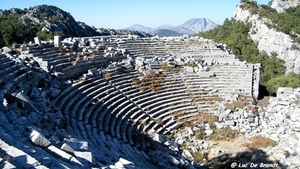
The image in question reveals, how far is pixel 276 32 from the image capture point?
44.5 m

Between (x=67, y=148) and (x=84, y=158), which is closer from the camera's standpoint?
(x=84, y=158)

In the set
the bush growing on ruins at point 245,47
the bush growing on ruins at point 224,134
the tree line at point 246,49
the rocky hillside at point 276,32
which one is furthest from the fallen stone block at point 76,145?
the rocky hillside at point 276,32

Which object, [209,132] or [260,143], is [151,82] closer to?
[209,132]

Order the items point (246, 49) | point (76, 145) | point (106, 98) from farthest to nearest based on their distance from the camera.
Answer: point (246, 49) < point (106, 98) < point (76, 145)

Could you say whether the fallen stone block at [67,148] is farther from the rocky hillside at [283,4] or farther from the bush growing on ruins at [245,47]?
the rocky hillside at [283,4]

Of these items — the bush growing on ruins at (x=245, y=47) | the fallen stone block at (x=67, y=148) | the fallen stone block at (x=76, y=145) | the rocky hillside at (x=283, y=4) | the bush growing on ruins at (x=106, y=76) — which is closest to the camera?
the fallen stone block at (x=67, y=148)

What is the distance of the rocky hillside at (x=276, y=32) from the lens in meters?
40.8

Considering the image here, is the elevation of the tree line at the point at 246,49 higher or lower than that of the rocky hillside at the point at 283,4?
lower

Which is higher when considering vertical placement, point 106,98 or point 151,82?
point 151,82

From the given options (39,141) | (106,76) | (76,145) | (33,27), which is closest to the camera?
(39,141)

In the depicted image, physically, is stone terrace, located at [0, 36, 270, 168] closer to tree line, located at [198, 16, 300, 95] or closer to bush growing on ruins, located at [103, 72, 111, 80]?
bush growing on ruins, located at [103, 72, 111, 80]

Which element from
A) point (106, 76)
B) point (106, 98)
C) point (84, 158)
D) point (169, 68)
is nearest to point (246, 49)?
point (169, 68)

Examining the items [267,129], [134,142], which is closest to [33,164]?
[134,142]

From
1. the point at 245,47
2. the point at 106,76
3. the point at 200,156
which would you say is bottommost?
the point at 200,156
